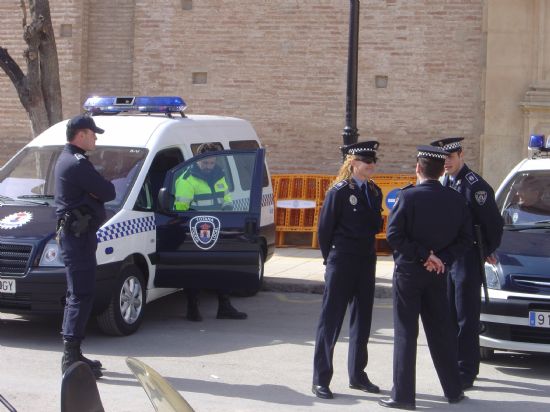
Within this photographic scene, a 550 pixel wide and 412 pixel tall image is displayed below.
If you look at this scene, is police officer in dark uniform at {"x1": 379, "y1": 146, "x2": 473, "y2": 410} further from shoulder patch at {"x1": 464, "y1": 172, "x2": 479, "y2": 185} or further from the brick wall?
the brick wall

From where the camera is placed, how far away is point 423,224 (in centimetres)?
691

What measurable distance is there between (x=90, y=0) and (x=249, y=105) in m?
3.40

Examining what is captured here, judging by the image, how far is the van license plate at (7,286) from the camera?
28.5 ft

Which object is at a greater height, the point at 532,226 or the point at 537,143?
the point at 537,143

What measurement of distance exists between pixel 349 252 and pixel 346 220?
23cm

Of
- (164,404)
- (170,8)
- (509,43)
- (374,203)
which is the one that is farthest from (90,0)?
(164,404)

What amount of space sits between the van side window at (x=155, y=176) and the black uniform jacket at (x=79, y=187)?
1.79 m

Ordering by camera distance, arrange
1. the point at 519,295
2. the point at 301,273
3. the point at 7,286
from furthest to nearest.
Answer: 1. the point at 301,273
2. the point at 7,286
3. the point at 519,295

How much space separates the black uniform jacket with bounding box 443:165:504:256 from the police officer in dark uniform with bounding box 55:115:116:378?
8.97 ft

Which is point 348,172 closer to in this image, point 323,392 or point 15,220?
point 323,392

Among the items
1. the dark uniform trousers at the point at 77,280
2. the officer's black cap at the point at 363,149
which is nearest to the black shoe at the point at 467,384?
the officer's black cap at the point at 363,149

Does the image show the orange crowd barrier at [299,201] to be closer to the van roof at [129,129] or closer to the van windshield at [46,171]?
the van roof at [129,129]

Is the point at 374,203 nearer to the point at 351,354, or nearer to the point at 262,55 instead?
the point at 351,354

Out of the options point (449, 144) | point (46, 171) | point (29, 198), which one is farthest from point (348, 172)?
point (46, 171)
